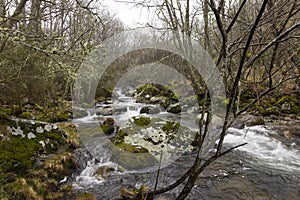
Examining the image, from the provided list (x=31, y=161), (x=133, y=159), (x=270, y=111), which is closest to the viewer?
(x=31, y=161)

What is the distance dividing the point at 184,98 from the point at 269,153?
7729mm

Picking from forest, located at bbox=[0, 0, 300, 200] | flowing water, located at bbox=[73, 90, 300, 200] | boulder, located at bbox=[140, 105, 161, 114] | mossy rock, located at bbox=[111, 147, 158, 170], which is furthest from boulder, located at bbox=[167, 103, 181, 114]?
mossy rock, located at bbox=[111, 147, 158, 170]

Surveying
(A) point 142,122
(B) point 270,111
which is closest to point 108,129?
(A) point 142,122

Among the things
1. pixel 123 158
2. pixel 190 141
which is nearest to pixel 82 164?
pixel 123 158

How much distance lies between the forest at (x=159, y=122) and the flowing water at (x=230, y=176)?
26 millimetres

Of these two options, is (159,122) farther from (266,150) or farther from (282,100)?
(282,100)

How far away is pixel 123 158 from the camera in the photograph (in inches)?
207

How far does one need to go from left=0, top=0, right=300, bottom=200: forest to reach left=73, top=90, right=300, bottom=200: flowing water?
0.09 ft

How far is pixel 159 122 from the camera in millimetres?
7523

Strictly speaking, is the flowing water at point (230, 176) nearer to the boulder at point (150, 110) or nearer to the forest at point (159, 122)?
the forest at point (159, 122)

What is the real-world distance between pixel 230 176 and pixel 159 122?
343 centimetres

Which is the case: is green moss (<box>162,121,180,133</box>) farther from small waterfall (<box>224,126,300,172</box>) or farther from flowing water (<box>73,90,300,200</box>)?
small waterfall (<box>224,126,300,172</box>)

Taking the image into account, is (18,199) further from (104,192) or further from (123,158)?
(123,158)

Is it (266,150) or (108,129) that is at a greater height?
(108,129)
